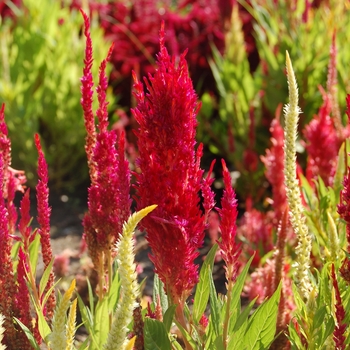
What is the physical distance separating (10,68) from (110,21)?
1.36 meters

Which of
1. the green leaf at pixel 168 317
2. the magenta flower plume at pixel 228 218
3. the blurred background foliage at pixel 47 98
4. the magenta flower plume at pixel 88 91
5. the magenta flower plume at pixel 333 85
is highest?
the blurred background foliage at pixel 47 98

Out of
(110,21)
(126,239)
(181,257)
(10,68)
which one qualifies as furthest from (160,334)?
(110,21)

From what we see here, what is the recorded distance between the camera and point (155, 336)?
5.15 ft

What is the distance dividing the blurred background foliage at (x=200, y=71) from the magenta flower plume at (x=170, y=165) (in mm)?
2736

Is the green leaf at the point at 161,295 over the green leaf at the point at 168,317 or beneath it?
over

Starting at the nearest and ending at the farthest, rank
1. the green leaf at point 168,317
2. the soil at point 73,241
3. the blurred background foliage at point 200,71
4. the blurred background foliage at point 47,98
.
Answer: the green leaf at point 168,317
the soil at point 73,241
the blurred background foliage at point 200,71
the blurred background foliage at point 47,98

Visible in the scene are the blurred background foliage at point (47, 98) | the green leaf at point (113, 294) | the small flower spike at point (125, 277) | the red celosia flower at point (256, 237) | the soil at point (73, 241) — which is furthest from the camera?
the blurred background foliage at point (47, 98)

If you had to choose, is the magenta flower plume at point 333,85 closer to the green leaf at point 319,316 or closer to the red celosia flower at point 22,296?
the green leaf at point 319,316

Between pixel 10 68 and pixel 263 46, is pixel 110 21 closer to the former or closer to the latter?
pixel 10 68

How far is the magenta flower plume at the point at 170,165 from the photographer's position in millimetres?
1359

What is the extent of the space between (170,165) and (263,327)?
0.52 meters

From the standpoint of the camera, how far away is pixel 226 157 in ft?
15.4

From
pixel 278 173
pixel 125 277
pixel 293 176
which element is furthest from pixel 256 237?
pixel 125 277

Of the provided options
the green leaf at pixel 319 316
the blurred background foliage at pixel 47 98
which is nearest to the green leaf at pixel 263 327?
the green leaf at pixel 319 316
